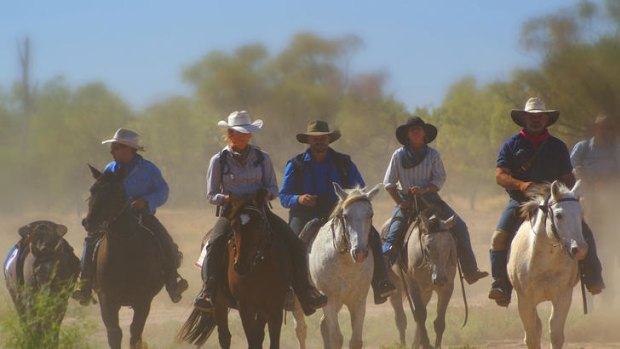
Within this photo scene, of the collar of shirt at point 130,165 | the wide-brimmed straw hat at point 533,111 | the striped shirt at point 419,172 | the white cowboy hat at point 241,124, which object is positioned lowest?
the striped shirt at point 419,172

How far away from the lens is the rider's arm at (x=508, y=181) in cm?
1240

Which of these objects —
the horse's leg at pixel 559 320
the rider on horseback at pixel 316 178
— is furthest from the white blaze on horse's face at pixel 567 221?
the rider on horseback at pixel 316 178

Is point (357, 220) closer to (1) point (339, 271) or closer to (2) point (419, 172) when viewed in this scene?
(1) point (339, 271)

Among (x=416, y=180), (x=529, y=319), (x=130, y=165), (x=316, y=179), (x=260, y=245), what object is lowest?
(x=529, y=319)

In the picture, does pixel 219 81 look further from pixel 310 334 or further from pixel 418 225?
pixel 418 225

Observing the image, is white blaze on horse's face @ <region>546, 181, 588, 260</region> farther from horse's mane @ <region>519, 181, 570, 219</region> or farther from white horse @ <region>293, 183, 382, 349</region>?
white horse @ <region>293, 183, 382, 349</region>

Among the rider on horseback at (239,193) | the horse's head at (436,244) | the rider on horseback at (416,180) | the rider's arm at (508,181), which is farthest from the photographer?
the rider on horseback at (416,180)

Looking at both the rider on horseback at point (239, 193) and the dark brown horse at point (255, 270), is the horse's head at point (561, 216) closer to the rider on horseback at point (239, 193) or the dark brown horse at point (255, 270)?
the rider on horseback at point (239, 193)

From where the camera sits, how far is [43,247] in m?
13.8

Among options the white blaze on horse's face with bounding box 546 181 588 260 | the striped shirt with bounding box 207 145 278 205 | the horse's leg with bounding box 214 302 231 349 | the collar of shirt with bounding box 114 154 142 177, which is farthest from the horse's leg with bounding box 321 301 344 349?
the collar of shirt with bounding box 114 154 142 177

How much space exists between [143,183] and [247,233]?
3.58 m

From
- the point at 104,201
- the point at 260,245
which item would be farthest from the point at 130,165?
the point at 260,245

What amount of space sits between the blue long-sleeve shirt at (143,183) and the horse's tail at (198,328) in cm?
191

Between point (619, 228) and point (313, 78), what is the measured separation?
4133 centimetres
